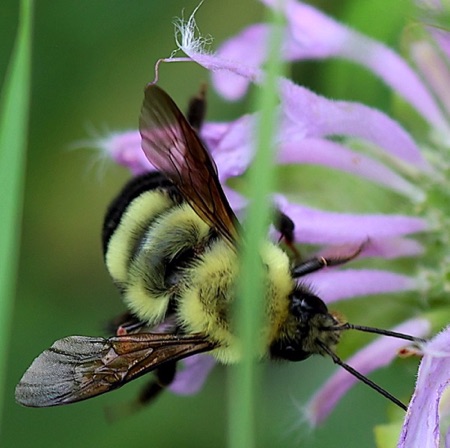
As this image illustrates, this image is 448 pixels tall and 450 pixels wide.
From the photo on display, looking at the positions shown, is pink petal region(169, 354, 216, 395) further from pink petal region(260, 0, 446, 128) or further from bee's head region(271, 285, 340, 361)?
pink petal region(260, 0, 446, 128)

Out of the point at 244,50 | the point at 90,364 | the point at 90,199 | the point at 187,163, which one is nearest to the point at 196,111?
the point at 244,50

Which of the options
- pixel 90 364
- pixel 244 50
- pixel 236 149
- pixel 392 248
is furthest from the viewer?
pixel 244 50

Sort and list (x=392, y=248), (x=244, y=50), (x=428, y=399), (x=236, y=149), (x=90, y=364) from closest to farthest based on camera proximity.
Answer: (x=428, y=399)
(x=90, y=364)
(x=236, y=149)
(x=392, y=248)
(x=244, y=50)

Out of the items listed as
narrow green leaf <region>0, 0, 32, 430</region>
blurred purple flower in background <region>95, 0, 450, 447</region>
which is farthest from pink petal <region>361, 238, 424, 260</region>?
narrow green leaf <region>0, 0, 32, 430</region>

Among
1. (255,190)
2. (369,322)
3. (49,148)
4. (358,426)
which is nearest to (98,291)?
(49,148)

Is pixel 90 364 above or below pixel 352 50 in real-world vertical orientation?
below

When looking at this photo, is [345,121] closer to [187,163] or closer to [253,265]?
[187,163]

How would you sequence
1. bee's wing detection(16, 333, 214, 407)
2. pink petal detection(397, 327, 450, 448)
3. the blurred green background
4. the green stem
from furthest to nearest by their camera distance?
the blurred green background
bee's wing detection(16, 333, 214, 407)
pink petal detection(397, 327, 450, 448)
the green stem

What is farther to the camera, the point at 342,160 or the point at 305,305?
the point at 342,160
